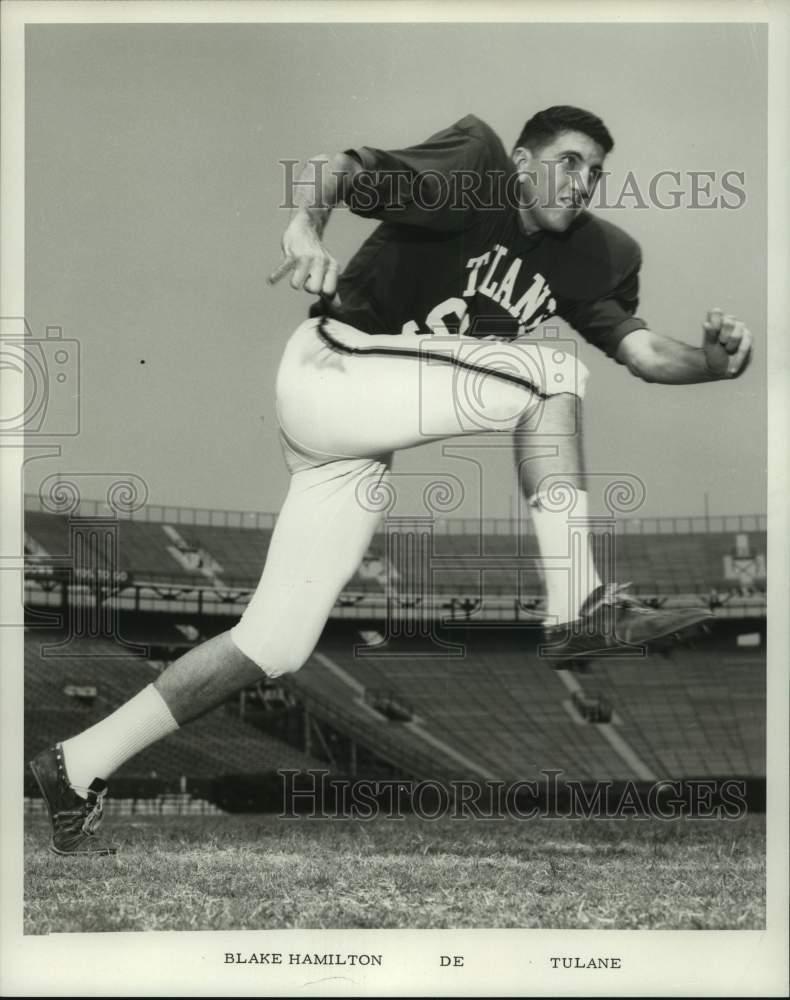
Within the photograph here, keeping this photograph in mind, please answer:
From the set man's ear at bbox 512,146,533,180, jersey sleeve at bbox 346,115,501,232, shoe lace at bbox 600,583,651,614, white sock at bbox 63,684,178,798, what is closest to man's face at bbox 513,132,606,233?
man's ear at bbox 512,146,533,180

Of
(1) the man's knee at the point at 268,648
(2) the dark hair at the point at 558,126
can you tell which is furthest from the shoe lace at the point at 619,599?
(2) the dark hair at the point at 558,126

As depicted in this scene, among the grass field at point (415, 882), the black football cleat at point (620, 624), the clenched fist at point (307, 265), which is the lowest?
the grass field at point (415, 882)

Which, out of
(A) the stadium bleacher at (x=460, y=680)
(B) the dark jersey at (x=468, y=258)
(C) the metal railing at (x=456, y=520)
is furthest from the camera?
(A) the stadium bleacher at (x=460, y=680)

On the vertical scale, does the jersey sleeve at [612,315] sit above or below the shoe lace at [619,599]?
above

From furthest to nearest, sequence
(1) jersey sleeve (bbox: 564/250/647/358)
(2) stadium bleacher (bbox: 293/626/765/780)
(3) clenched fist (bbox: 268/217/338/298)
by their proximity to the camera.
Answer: (2) stadium bleacher (bbox: 293/626/765/780), (1) jersey sleeve (bbox: 564/250/647/358), (3) clenched fist (bbox: 268/217/338/298)

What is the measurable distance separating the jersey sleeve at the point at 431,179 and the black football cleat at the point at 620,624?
177 centimetres

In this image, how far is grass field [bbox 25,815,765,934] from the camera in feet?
18.0

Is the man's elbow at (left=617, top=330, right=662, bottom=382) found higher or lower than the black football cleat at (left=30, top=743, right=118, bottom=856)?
higher

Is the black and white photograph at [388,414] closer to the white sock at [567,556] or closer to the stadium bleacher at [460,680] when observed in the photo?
the white sock at [567,556]

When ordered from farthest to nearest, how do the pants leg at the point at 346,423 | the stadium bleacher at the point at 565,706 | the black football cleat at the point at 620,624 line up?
the stadium bleacher at the point at 565,706 → the pants leg at the point at 346,423 → the black football cleat at the point at 620,624

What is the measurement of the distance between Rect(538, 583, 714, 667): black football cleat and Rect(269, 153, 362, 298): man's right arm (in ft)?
5.41

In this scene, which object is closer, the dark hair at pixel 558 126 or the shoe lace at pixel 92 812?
the shoe lace at pixel 92 812

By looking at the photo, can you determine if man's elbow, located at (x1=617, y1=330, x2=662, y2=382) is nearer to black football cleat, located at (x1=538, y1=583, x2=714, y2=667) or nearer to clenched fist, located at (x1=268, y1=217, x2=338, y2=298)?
black football cleat, located at (x1=538, y1=583, x2=714, y2=667)

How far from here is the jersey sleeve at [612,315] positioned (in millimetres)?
5871
